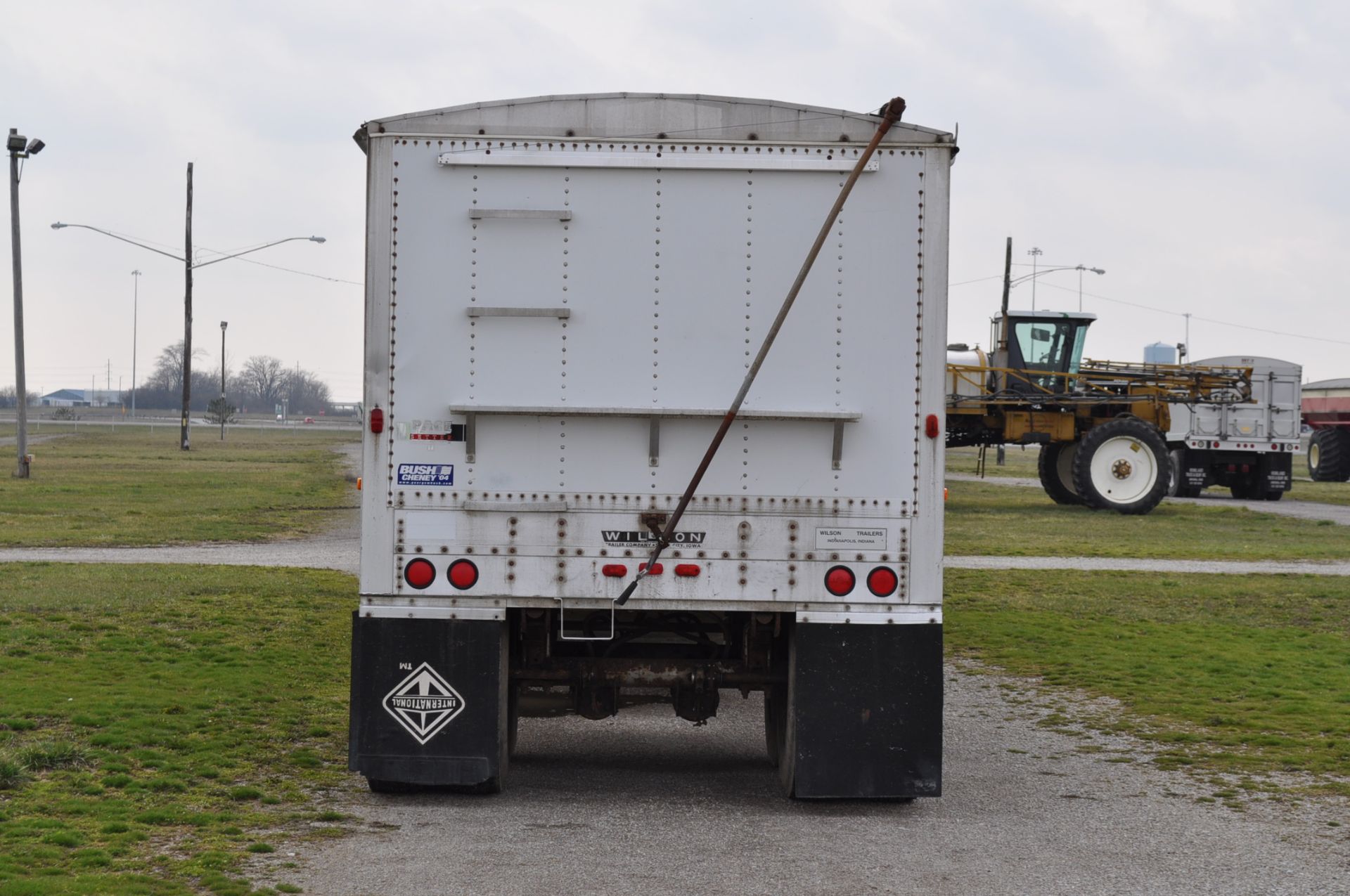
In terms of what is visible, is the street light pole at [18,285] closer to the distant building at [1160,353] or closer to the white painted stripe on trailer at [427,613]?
the white painted stripe on trailer at [427,613]

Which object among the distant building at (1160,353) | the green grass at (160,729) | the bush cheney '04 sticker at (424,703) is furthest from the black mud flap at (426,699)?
the distant building at (1160,353)

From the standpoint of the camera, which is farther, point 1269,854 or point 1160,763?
point 1160,763

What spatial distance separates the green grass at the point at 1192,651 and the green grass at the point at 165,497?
11.3m

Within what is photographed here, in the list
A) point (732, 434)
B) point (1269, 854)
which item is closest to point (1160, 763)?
point (1269, 854)

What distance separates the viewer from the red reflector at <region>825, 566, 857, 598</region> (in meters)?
7.00

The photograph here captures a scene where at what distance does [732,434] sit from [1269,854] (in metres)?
2.94

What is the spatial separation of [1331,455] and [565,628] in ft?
150

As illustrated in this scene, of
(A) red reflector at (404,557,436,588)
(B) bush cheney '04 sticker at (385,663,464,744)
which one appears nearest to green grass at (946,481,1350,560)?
(B) bush cheney '04 sticker at (385,663,464,744)

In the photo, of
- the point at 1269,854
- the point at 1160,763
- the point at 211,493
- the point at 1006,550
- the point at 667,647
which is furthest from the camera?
the point at 211,493

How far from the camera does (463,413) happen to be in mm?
6953

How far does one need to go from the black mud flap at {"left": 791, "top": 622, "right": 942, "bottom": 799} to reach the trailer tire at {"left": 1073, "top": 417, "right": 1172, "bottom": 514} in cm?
2355

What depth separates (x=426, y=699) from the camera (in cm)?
702

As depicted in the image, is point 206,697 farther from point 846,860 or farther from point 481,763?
point 846,860

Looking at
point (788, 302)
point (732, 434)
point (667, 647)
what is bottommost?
point (667, 647)
